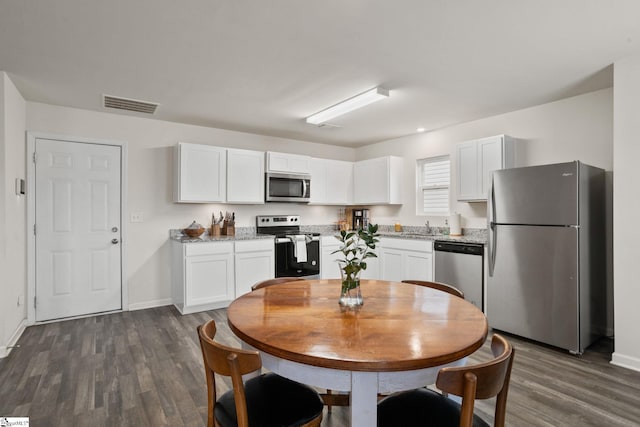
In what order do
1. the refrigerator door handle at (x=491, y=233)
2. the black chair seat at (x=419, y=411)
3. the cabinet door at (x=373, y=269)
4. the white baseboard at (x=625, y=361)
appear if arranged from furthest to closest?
the cabinet door at (x=373, y=269) → the refrigerator door handle at (x=491, y=233) → the white baseboard at (x=625, y=361) → the black chair seat at (x=419, y=411)

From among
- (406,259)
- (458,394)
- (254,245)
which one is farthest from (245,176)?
(458,394)

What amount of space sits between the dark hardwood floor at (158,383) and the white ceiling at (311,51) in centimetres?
241

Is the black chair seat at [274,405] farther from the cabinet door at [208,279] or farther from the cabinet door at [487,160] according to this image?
the cabinet door at [487,160]

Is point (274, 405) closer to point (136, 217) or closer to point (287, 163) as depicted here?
point (136, 217)

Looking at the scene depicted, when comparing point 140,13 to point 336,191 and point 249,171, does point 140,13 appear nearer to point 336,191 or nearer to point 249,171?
point 249,171

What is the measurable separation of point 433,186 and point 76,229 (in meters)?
4.62

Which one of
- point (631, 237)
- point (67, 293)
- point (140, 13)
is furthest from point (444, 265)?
point (67, 293)

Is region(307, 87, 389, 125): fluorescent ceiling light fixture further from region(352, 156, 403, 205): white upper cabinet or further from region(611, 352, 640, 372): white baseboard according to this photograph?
region(611, 352, 640, 372): white baseboard

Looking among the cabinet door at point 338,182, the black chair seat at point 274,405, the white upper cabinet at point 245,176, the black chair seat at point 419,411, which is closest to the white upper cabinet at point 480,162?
the cabinet door at point 338,182

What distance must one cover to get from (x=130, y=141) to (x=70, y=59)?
1.63 m

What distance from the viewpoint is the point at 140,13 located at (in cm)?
213

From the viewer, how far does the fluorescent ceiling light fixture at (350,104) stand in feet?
11.0

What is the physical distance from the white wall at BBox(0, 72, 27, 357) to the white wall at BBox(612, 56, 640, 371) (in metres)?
5.06

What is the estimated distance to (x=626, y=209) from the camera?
2771 millimetres
